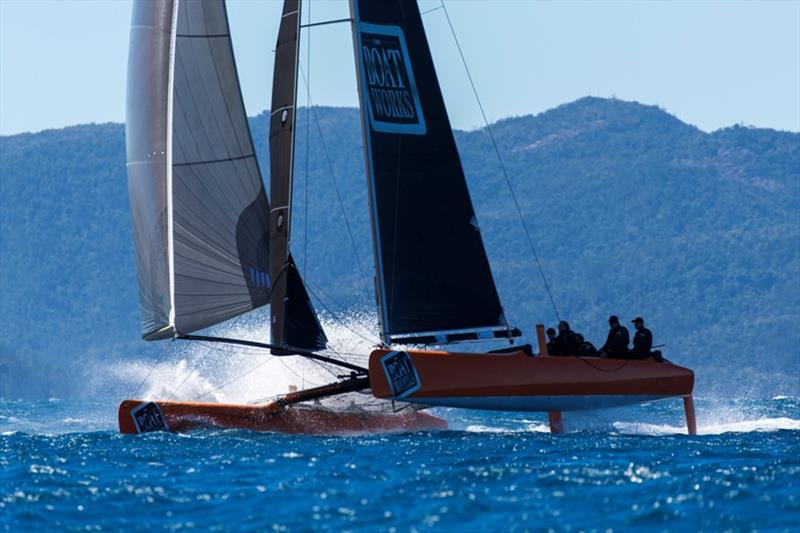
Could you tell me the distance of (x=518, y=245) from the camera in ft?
526

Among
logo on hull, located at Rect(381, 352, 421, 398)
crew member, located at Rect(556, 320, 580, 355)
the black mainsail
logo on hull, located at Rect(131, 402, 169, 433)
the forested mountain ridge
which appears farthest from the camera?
the forested mountain ridge

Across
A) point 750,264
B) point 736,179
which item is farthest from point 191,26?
point 736,179

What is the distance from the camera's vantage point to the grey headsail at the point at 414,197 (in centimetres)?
1859

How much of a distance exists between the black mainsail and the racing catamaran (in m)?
0.02

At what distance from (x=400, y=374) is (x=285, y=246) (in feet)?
6.96

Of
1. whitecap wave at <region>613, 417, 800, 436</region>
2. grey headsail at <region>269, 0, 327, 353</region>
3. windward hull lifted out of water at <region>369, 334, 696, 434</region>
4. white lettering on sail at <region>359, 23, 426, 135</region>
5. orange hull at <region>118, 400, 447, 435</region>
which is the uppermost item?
white lettering on sail at <region>359, 23, 426, 135</region>

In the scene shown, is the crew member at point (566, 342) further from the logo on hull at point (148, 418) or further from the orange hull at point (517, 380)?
the logo on hull at point (148, 418)

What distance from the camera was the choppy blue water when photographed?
11938 millimetres

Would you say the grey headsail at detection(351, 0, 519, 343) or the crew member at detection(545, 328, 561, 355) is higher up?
the grey headsail at detection(351, 0, 519, 343)

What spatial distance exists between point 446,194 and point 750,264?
129542mm

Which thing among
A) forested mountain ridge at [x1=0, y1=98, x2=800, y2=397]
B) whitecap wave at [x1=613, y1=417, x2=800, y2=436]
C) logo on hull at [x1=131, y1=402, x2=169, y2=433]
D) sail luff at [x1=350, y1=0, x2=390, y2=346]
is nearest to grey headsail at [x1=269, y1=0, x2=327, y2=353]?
sail luff at [x1=350, y1=0, x2=390, y2=346]

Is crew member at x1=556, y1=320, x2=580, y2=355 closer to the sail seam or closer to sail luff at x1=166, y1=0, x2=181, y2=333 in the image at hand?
the sail seam

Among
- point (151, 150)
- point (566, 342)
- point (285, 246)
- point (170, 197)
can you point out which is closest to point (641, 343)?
point (566, 342)

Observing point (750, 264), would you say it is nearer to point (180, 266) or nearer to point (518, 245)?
point (518, 245)
